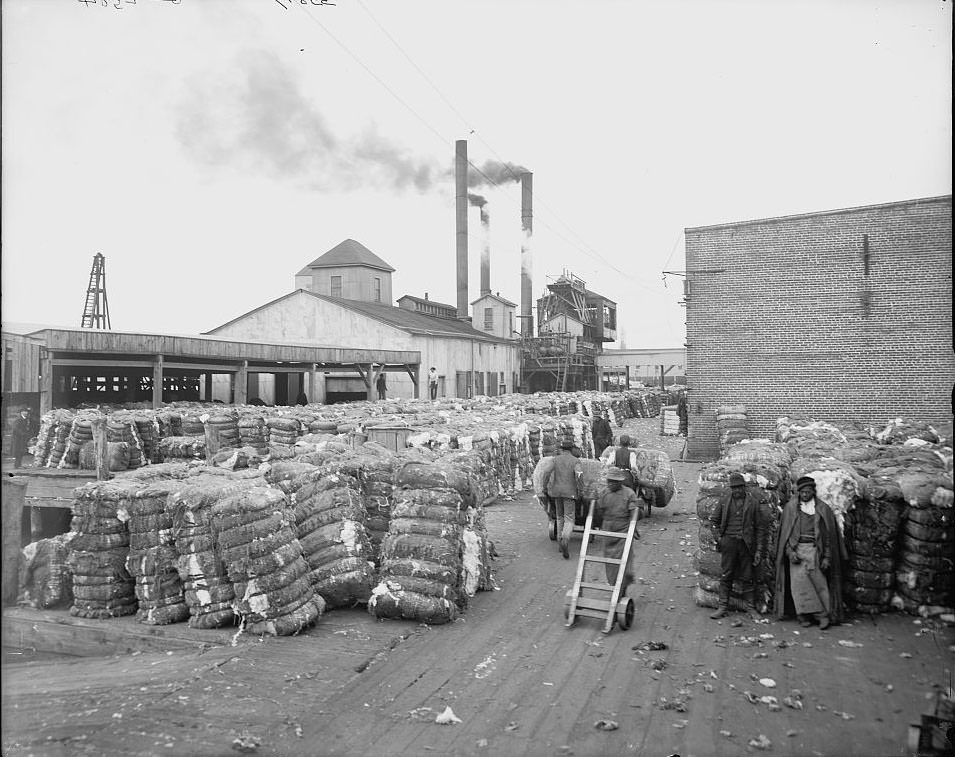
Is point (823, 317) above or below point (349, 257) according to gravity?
below

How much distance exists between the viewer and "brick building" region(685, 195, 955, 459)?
16.3 meters

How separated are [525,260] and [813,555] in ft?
152

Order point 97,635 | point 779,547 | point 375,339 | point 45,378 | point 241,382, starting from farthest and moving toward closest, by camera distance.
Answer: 1. point 375,339
2. point 241,382
3. point 45,378
4. point 779,547
5. point 97,635

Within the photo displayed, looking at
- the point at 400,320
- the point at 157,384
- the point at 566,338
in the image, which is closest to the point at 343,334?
the point at 400,320

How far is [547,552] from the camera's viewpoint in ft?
33.7

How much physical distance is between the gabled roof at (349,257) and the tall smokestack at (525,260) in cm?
1039

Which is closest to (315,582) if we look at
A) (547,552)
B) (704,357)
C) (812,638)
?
(547,552)

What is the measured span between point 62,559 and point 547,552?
6.32 m

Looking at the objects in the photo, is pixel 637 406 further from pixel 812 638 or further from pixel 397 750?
pixel 397 750

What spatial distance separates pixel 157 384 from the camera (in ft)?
61.2

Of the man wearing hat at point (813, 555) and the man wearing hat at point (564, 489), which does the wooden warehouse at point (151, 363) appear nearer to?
the man wearing hat at point (564, 489)

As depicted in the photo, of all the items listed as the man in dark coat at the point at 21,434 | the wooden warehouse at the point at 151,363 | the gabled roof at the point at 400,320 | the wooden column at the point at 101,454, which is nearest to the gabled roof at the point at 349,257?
the gabled roof at the point at 400,320

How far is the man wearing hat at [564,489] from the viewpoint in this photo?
386 inches

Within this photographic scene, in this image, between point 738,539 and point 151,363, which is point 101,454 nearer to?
point 151,363
